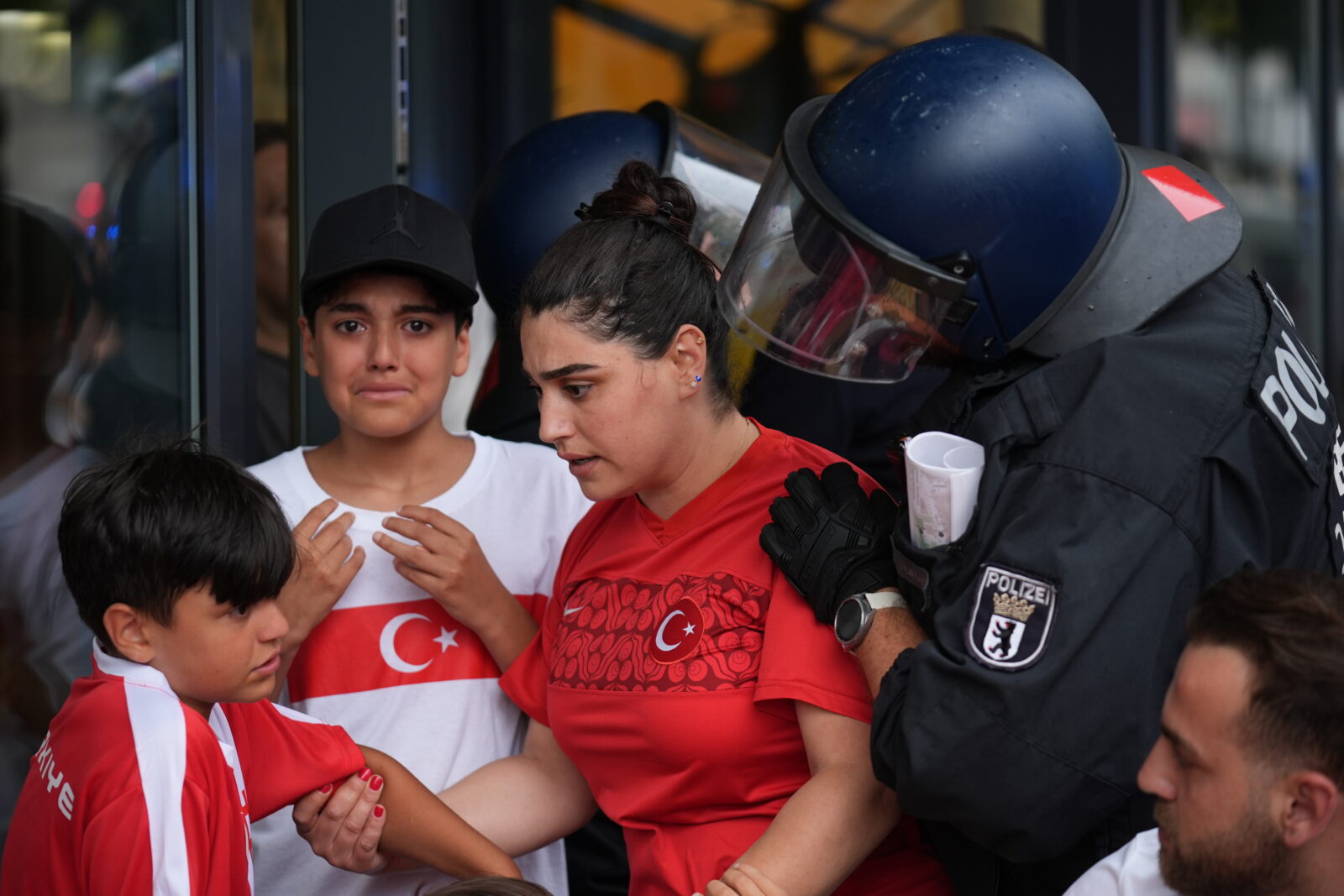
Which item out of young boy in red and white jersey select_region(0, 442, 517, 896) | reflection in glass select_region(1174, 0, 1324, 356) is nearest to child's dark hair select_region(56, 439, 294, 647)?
young boy in red and white jersey select_region(0, 442, 517, 896)

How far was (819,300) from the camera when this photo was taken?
6.33 feet

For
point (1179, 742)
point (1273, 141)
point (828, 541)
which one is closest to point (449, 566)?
point (828, 541)

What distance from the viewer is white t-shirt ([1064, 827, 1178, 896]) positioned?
5.54 ft

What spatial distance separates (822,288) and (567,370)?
352 millimetres

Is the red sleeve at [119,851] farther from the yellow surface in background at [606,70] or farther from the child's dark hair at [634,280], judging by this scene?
the yellow surface in background at [606,70]

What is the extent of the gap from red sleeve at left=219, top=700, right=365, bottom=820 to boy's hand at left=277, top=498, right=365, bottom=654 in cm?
24

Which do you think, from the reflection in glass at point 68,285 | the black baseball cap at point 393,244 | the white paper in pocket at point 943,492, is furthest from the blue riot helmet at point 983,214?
the reflection in glass at point 68,285

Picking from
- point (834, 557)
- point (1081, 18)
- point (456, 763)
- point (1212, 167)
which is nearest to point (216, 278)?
point (456, 763)

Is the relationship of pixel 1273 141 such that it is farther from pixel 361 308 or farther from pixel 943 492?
pixel 943 492

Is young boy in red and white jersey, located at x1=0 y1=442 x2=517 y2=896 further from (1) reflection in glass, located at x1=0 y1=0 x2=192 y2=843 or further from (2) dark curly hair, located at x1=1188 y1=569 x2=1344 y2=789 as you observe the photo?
(2) dark curly hair, located at x1=1188 y1=569 x2=1344 y2=789

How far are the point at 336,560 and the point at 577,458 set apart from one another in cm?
52

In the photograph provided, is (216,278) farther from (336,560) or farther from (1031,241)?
(1031,241)

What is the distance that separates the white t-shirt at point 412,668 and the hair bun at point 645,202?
590 mm

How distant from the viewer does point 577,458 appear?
199 cm
